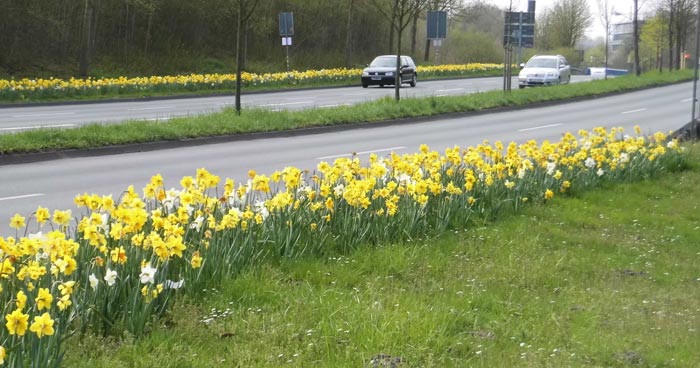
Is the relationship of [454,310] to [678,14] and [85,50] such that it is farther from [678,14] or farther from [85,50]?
[678,14]

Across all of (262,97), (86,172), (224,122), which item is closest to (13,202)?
(86,172)

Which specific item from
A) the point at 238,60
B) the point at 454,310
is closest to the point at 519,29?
the point at 238,60

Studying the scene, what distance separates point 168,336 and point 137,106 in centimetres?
2418

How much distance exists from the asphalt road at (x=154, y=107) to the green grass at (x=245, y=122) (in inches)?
66.1

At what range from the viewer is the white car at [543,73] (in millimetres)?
43375

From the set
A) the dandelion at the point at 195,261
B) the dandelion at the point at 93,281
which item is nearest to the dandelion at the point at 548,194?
the dandelion at the point at 195,261

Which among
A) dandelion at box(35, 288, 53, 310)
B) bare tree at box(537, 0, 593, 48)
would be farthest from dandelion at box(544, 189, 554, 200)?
bare tree at box(537, 0, 593, 48)

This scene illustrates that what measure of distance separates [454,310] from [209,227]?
188 cm

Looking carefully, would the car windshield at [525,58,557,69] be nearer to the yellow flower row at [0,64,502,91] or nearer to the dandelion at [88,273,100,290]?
the yellow flower row at [0,64,502,91]

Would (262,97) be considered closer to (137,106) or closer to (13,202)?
(137,106)

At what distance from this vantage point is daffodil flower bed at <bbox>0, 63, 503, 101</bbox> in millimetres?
29062

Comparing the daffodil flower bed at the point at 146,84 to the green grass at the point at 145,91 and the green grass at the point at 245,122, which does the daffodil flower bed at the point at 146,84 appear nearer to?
the green grass at the point at 145,91

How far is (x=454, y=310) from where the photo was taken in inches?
225

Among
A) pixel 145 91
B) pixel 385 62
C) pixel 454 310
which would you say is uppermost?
pixel 385 62
